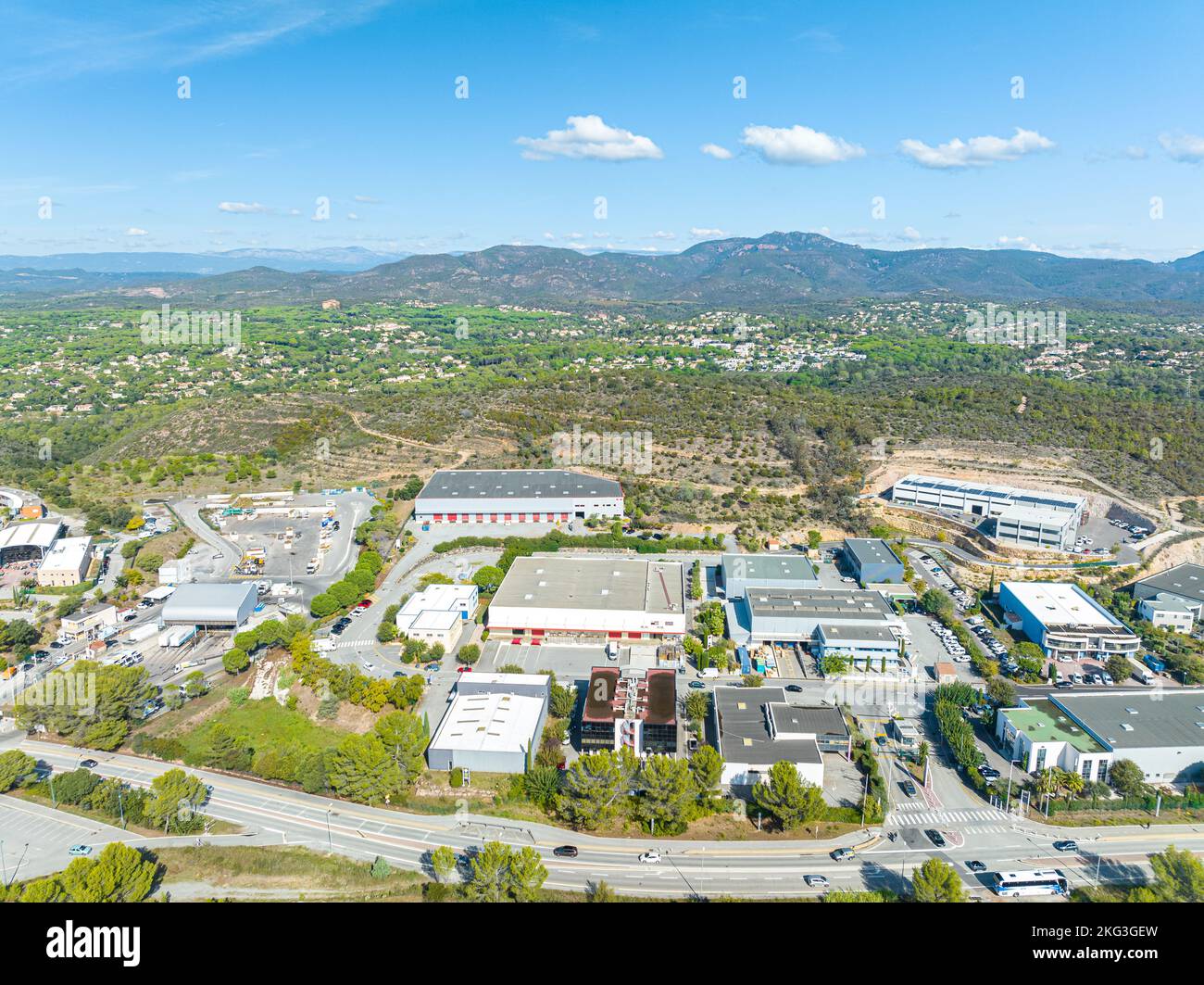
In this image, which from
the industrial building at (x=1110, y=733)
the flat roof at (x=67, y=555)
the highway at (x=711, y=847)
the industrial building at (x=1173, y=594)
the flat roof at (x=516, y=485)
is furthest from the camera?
the flat roof at (x=516, y=485)

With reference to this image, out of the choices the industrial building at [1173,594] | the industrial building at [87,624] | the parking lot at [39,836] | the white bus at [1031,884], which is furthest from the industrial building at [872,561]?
the industrial building at [87,624]

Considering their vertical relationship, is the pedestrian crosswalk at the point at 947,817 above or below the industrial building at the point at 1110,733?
below

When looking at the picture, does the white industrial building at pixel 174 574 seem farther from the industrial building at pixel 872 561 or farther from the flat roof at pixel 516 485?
the industrial building at pixel 872 561

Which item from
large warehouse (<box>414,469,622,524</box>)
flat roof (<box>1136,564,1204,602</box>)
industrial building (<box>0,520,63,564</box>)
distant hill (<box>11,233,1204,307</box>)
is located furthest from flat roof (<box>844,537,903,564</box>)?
distant hill (<box>11,233,1204,307</box>)

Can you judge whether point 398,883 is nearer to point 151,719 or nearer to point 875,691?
point 151,719

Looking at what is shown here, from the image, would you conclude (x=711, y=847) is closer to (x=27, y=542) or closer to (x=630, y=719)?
(x=630, y=719)

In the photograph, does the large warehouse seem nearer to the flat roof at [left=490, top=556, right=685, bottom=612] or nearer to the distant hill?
the flat roof at [left=490, top=556, right=685, bottom=612]
